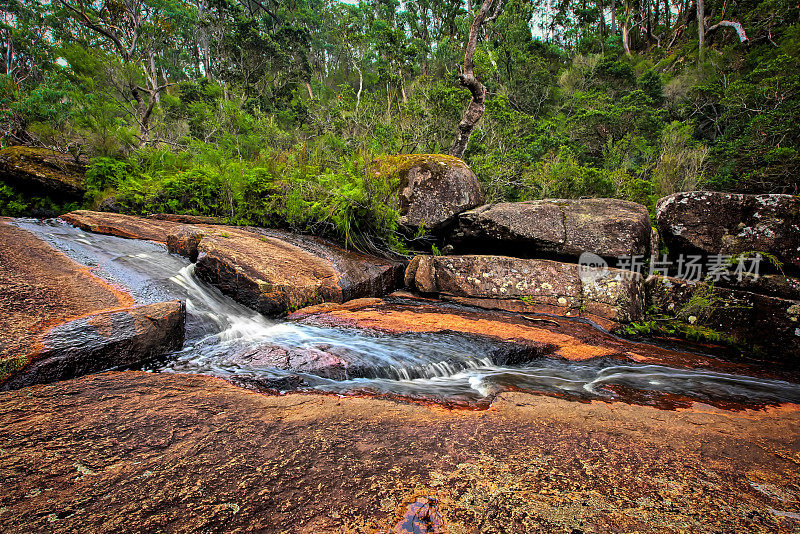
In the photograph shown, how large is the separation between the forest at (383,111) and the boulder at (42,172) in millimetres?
331

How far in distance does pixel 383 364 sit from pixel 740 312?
5196mm

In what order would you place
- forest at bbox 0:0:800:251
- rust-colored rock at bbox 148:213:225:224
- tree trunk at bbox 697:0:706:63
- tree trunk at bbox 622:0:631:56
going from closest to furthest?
rust-colored rock at bbox 148:213:225:224
forest at bbox 0:0:800:251
tree trunk at bbox 697:0:706:63
tree trunk at bbox 622:0:631:56

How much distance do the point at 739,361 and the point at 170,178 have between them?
11300mm

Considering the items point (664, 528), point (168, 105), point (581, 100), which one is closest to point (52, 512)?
point (664, 528)

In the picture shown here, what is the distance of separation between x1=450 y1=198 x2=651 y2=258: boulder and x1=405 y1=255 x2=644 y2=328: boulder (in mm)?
504

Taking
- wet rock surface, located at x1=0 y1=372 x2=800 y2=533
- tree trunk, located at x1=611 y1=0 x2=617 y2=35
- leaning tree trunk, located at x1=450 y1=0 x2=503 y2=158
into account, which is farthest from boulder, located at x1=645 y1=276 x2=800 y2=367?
tree trunk, located at x1=611 y1=0 x2=617 y2=35

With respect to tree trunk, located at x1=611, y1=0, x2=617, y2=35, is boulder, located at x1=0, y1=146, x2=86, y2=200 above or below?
below

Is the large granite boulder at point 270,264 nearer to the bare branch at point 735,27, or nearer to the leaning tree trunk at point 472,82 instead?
the leaning tree trunk at point 472,82

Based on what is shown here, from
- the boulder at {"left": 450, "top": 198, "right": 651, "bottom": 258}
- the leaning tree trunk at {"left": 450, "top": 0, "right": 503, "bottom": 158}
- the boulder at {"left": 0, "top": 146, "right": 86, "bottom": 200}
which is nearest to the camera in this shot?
the boulder at {"left": 450, "top": 198, "right": 651, "bottom": 258}

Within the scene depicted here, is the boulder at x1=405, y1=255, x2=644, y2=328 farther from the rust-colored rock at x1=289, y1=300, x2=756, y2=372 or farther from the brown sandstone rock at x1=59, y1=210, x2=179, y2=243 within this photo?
the brown sandstone rock at x1=59, y1=210, x2=179, y2=243

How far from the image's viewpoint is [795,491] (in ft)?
4.42

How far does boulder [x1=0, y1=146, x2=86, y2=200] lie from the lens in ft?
29.0

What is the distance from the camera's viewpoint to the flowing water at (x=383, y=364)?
2807mm

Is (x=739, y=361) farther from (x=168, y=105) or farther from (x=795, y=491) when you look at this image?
(x=168, y=105)
